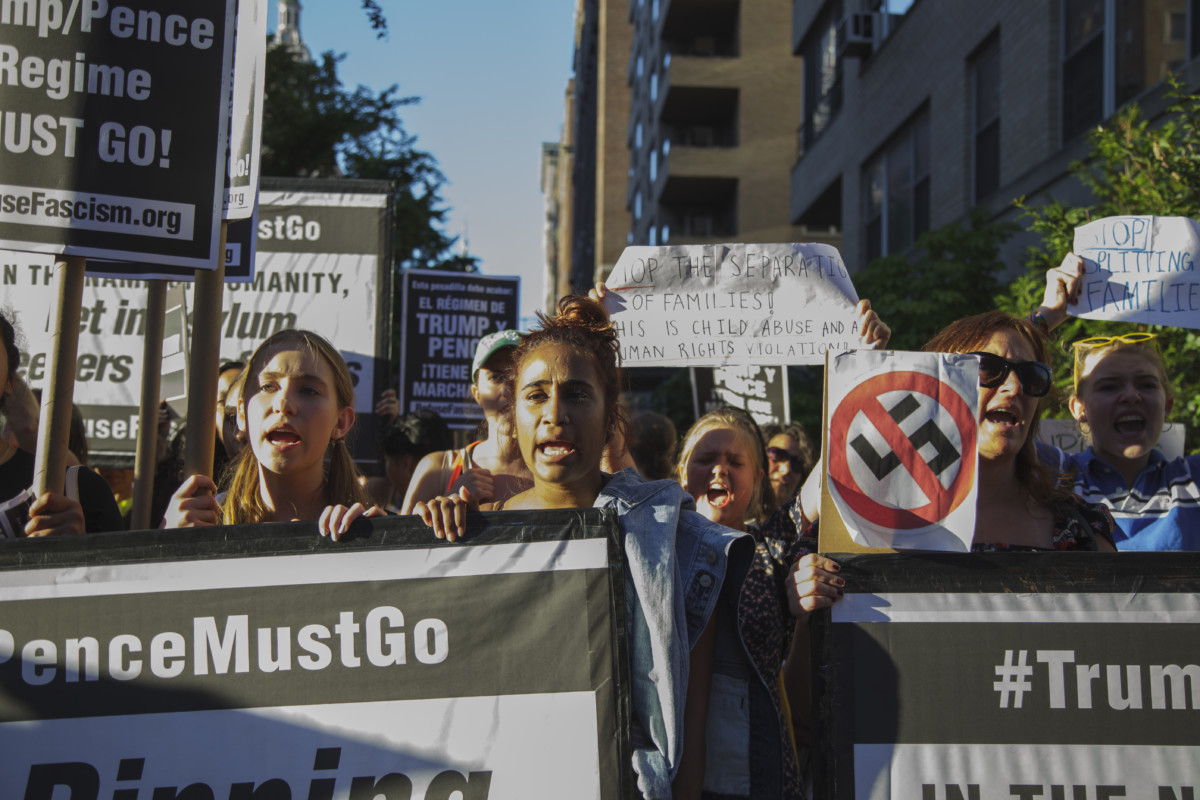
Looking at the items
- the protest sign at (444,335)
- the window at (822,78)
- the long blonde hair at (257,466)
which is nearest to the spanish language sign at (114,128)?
the long blonde hair at (257,466)

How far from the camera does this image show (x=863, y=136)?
18.0 meters

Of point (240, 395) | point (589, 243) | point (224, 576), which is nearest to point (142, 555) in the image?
point (224, 576)

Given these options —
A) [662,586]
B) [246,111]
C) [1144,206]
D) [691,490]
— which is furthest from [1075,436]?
[246,111]

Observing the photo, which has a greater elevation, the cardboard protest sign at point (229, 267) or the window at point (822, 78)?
the window at point (822, 78)

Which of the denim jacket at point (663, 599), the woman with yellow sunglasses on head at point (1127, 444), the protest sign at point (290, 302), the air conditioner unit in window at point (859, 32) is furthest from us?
the air conditioner unit in window at point (859, 32)

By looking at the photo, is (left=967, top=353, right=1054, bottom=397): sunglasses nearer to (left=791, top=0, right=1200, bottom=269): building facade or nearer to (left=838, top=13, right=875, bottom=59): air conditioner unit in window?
(left=791, top=0, right=1200, bottom=269): building facade

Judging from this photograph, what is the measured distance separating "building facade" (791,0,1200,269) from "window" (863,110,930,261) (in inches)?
1.2

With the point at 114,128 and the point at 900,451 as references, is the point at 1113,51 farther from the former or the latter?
the point at 114,128

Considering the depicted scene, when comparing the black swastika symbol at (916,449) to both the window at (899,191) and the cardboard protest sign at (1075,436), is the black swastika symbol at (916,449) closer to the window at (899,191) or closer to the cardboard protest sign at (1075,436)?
the cardboard protest sign at (1075,436)

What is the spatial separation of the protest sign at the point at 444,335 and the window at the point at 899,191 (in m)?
8.45

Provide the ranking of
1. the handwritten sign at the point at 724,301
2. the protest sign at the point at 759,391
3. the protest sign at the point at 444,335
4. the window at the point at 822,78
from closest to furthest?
the handwritten sign at the point at 724,301
the protest sign at the point at 759,391
the protest sign at the point at 444,335
the window at the point at 822,78

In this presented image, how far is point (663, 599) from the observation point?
2.48 meters

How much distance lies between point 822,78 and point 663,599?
2016 cm

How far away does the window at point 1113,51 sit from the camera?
952cm
